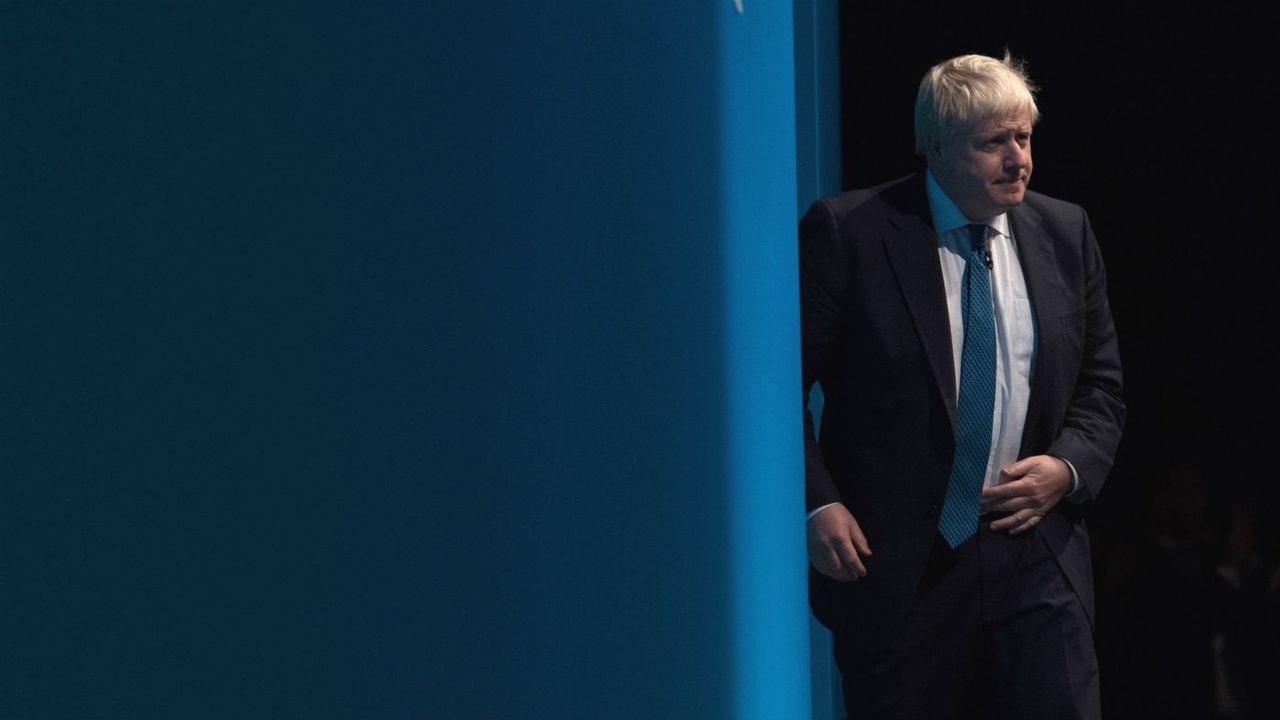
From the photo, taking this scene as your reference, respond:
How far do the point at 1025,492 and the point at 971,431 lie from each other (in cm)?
13

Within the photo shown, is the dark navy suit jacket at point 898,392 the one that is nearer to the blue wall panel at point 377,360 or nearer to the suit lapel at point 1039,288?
the suit lapel at point 1039,288

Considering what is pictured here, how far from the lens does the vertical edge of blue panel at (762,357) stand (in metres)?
1.21

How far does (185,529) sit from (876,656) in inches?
70.4

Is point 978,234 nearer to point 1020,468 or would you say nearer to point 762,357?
point 1020,468

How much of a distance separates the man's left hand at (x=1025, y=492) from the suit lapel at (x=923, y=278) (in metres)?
0.13

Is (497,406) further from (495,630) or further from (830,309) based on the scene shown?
(830,309)

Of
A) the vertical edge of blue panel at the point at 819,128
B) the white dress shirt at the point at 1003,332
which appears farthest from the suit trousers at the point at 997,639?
the vertical edge of blue panel at the point at 819,128

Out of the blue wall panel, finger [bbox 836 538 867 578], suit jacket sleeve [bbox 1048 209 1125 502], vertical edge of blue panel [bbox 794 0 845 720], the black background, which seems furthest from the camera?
the black background

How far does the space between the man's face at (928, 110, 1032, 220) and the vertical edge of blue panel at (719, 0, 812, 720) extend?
1.10 meters

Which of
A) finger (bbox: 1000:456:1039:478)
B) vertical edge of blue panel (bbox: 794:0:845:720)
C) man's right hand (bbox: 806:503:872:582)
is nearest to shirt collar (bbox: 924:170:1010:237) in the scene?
finger (bbox: 1000:456:1039:478)

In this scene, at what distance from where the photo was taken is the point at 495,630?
96 cm

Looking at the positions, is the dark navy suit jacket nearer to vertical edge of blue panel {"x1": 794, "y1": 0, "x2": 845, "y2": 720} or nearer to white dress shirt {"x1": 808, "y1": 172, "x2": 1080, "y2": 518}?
white dress shirt {"x1": 808, "y1": 172, "x2": 1080, "y2": 518}

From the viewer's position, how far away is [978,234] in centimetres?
247

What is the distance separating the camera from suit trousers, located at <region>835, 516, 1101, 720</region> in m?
2.35
